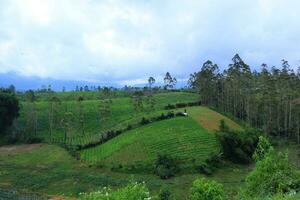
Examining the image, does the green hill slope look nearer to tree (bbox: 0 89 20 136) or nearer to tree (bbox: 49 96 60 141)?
tree (bbox: 49 96 60 141)

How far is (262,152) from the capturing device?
51219 mm

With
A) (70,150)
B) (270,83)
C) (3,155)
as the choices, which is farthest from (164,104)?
(3,155)

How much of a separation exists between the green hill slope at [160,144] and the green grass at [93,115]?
1173 cm

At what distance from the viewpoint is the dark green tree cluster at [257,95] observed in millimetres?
132750

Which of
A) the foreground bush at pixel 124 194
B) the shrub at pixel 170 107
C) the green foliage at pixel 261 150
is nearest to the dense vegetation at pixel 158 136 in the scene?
the shrub at pixel 170 107

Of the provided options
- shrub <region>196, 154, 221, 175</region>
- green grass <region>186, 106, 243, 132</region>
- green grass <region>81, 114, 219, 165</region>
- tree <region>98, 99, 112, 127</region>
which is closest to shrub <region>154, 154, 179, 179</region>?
green grass <region>81, 114, 219, 165</region>

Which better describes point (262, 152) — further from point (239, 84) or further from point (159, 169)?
point (239, 84)

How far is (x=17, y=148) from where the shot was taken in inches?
5020

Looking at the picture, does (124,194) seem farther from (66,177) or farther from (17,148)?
(17,148)

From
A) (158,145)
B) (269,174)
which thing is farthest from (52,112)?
(269,174)

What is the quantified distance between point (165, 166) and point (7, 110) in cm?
5654

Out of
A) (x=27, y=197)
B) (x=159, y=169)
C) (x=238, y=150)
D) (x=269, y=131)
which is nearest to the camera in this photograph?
(x=27, y=197)

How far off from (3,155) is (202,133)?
46.7 meters

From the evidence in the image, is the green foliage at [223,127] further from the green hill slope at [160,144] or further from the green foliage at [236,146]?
the green foliage at [236,146]
